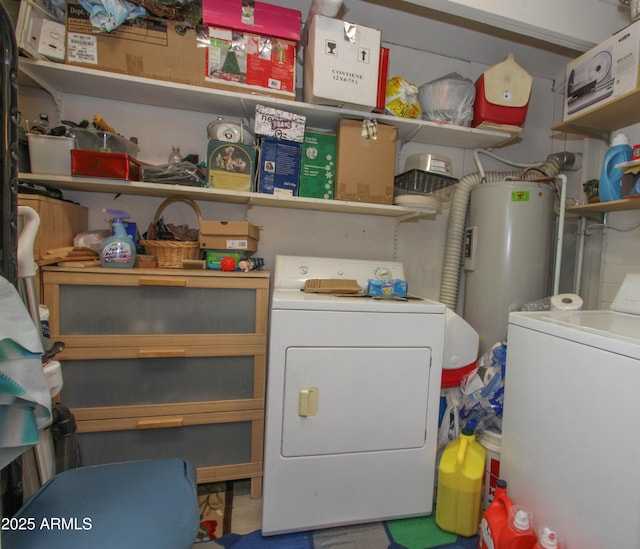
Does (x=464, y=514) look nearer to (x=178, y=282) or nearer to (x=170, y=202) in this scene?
(x=178, y=282)

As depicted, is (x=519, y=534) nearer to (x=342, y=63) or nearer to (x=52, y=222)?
(x=342, y=63)

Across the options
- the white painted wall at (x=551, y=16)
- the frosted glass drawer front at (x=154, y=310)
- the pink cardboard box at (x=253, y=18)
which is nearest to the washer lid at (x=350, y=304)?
the frosted glass drawer front at (x=154, y=310)

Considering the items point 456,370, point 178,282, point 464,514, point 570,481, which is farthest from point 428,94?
point 464,514

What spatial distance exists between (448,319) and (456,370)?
0.27 meters

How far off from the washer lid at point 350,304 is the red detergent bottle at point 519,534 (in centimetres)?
77

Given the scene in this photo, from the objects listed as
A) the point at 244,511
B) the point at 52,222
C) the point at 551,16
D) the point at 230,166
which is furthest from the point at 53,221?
the point at 551,16

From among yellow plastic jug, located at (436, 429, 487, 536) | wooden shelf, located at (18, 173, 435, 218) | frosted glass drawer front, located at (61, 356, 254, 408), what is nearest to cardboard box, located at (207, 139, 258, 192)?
wooden shelf, located at (18, 173, 435, 218)

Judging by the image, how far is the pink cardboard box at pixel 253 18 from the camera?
1444 millimetres

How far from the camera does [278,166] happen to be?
63.7 inches

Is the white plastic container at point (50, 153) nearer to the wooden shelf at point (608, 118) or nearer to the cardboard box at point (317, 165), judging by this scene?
the cardboard box at point (317, 165)

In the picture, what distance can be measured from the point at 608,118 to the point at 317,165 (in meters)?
1.65

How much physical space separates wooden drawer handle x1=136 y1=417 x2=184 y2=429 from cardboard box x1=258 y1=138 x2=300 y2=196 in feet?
3.88

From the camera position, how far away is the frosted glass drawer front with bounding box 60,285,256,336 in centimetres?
138

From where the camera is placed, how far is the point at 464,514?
4.47ft
